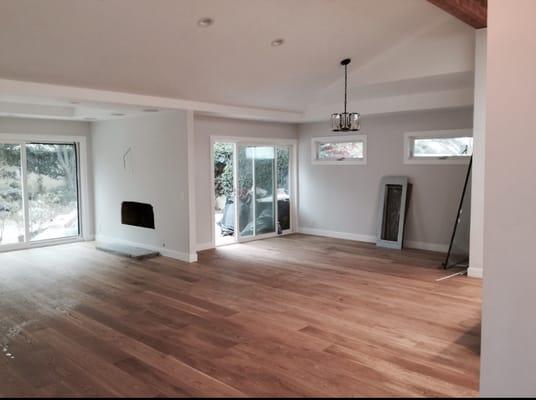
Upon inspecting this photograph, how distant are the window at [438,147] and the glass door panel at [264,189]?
8.43ft

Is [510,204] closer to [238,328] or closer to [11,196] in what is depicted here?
[238,328]

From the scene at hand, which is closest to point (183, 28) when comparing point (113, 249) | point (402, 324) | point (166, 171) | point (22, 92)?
point (22, 92)

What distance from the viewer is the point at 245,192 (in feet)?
26.7

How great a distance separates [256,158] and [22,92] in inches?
168

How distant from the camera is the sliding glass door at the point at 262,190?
812 centimetres

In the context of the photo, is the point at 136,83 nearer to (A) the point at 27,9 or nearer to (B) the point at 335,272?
(A) the point at 27,9

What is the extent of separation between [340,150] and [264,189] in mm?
1637

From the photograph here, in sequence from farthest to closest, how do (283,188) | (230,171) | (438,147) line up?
1. (283,188)
2. (230,171)
3. (438,147)

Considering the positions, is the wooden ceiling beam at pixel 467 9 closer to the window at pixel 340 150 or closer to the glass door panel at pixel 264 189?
the window at pixel 340 150

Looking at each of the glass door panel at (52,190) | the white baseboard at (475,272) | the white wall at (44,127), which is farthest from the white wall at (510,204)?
the glass door panel at (52,190)

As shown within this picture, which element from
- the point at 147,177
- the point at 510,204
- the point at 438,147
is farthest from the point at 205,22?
the point at 438,147

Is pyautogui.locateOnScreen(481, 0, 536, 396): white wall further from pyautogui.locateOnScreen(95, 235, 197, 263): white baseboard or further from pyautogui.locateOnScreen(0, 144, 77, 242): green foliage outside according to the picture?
pyautogui.locateOnScreen(0, 144, 77, 242): green foliage outside

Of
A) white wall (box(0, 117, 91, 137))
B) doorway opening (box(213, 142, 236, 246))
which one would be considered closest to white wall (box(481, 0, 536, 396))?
doorway opening (box(213, 142, 236, 246))

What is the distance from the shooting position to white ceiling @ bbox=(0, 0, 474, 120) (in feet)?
13.7
